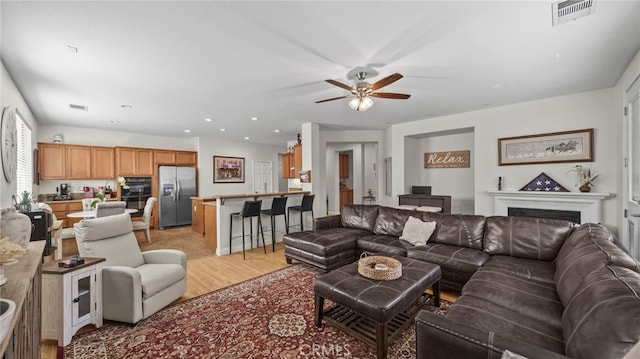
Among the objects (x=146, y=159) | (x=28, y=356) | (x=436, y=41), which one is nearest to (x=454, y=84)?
(x=436, y=41)

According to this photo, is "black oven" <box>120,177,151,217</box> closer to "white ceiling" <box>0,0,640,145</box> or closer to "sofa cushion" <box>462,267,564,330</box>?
"white ceiling" <box>0,0,640,145</box>

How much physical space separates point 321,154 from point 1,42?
5127 mm

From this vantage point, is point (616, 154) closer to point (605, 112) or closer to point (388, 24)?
point (605, 112)

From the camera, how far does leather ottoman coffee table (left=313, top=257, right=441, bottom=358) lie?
Answer: 1.85 meters

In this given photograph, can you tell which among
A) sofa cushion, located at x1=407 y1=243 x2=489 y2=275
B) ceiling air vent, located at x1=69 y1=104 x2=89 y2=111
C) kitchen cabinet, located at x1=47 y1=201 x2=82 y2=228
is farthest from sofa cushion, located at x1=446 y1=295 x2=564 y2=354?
kitchen cabinet, located at x1=47 y1=201 x2=82 y2=228

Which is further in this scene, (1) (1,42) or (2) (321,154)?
(2) (321,154)

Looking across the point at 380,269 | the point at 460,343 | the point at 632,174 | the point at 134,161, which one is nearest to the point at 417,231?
the point at 380,269

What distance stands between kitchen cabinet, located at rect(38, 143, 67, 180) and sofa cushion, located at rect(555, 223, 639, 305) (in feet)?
26.9

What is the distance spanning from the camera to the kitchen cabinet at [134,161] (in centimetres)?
641

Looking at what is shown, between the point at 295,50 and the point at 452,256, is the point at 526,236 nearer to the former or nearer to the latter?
the point at 452,256

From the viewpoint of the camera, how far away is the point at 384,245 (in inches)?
134

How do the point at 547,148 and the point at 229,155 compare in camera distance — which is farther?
the point at 229,155

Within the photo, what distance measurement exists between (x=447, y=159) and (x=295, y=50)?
505cm

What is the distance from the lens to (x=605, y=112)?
387 centimetres
